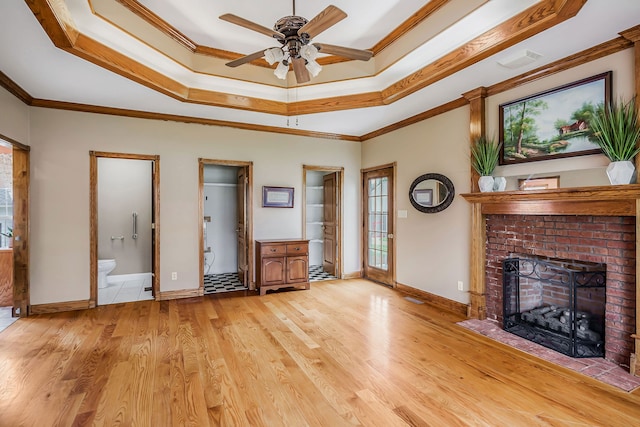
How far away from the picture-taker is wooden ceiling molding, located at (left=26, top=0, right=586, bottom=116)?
7.76ft

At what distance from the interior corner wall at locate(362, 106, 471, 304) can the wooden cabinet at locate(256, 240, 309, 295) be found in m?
1.52

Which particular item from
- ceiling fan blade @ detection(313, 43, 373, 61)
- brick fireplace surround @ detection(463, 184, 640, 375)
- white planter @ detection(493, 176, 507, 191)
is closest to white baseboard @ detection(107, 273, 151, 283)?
ceiling fan blade @ detection(313, 43, 373, 61)

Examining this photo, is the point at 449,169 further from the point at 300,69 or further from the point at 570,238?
the point at 300,69

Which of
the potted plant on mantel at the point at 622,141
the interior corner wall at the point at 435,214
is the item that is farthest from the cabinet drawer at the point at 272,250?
the potted plant on mantel at the point at 622,141

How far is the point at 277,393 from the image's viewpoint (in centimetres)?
232

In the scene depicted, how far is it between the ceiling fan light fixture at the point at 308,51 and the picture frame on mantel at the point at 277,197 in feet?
9.57

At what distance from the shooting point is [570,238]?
9.96 ft

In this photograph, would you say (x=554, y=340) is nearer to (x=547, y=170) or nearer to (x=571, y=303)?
(x=571, y=303)

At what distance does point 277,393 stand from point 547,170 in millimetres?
3156

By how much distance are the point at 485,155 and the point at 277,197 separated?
10.3 feet

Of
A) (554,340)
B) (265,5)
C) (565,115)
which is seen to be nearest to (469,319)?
(554,340)

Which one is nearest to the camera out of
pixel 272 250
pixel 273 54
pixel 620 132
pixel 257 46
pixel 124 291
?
pixel 620 132

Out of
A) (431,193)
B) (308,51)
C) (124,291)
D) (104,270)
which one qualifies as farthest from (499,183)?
(104,270)

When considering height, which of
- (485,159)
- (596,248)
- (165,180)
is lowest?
(596,248)
